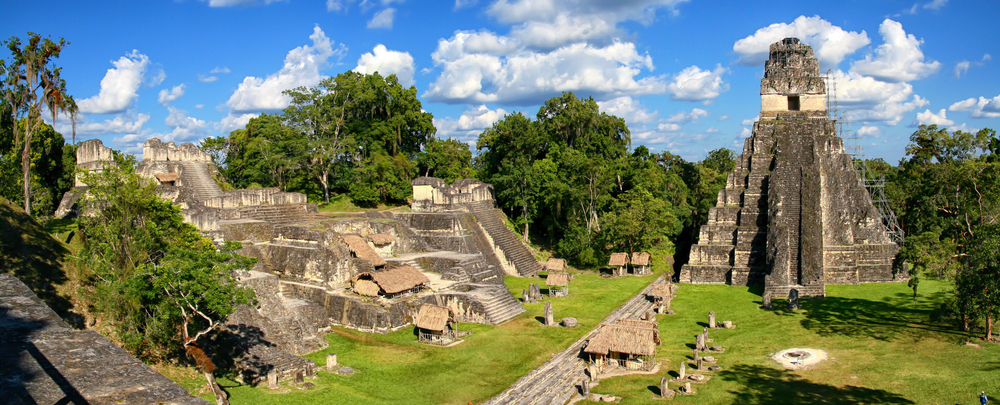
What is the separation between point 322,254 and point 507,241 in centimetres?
1275

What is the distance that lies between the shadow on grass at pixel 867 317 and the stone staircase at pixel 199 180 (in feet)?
81.9

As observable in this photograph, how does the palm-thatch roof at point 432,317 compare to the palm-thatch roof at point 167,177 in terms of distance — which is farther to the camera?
the palm-thatch roof at point 167,177

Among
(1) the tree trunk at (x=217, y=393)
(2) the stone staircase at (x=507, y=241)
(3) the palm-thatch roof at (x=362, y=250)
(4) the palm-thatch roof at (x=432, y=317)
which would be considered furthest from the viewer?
(2) the stone staircase at (x=507, y=241)

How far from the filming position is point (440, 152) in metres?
39.7

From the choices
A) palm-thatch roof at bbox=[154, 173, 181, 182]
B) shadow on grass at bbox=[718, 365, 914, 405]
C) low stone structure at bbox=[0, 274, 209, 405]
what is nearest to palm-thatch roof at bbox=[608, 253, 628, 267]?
shadow on grass at bbox=[718, 365, 914, 405]

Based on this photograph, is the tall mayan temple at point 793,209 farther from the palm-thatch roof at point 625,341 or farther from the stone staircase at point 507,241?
the palm-thatch roof at point 625,341

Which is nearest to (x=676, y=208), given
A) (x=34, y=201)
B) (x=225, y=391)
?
(x=225, y=391)

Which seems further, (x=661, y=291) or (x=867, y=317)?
(x=661, y=291)

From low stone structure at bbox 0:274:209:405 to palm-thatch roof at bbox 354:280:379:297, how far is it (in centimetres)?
1418

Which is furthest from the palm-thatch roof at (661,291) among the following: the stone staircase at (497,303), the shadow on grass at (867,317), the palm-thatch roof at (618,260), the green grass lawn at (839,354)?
the palm-thatch roof at (618,260)

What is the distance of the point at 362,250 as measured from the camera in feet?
73.0

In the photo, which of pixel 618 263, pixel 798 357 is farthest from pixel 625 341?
pixel 618 263

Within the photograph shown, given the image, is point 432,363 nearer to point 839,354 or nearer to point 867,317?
point 839,354

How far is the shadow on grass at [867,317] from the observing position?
17.8 metres
